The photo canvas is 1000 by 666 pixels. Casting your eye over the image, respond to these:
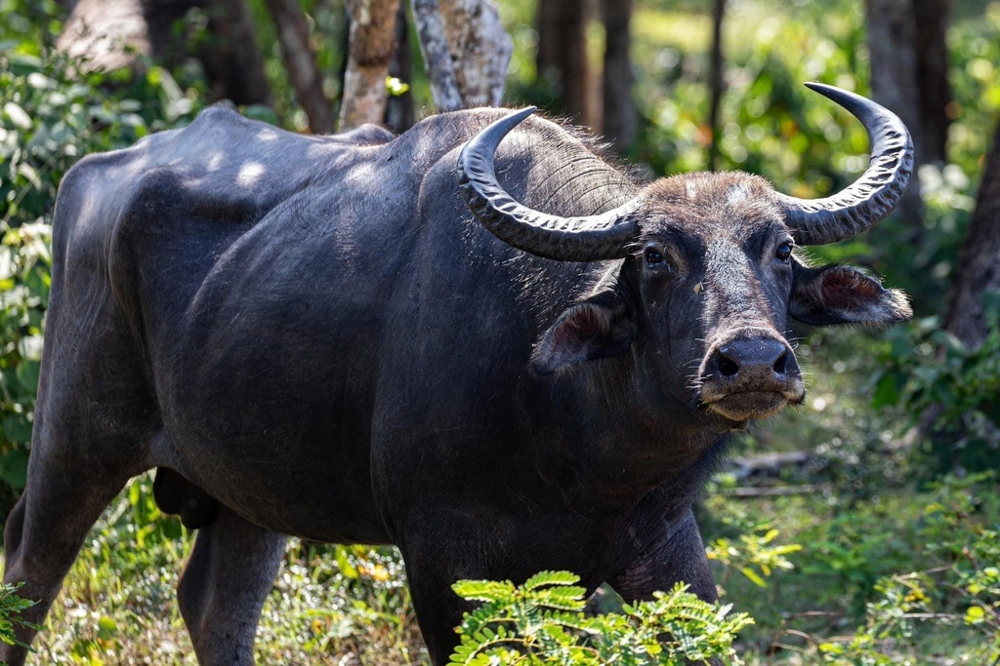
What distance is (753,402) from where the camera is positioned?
3346mm

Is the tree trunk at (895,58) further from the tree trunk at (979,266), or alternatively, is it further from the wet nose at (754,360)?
the wet nose at (754,360)

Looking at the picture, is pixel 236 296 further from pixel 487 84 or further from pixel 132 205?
pixel 487 84

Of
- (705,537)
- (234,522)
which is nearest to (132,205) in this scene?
(234,522)

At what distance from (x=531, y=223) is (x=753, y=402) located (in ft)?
2.45

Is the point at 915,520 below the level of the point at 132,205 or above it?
below

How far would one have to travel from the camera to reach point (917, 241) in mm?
11086

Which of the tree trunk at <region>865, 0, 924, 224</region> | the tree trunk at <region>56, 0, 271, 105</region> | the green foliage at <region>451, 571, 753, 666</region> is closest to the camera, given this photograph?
the green foliage at <region>451, 571, 753, 666</region>

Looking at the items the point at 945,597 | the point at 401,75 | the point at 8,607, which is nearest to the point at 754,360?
the point at 8,607

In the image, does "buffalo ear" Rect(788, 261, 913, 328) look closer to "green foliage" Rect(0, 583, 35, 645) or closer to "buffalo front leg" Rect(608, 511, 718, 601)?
"buffalo front leg" Rect(608, 511, 718, 601)

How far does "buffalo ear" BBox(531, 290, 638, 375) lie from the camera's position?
360 centimetres

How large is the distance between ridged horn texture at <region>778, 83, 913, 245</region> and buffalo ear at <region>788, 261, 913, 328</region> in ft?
0.35

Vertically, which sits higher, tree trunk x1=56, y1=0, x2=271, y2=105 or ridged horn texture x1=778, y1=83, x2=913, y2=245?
ridged horn texture x1=778, y1=83, x2=913, y2=245

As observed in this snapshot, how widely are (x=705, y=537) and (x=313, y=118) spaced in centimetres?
434

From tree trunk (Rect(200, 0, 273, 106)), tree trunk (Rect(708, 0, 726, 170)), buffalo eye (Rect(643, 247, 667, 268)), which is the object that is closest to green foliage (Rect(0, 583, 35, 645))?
buffalo eye (Rect(643, 247, 667, 268))
